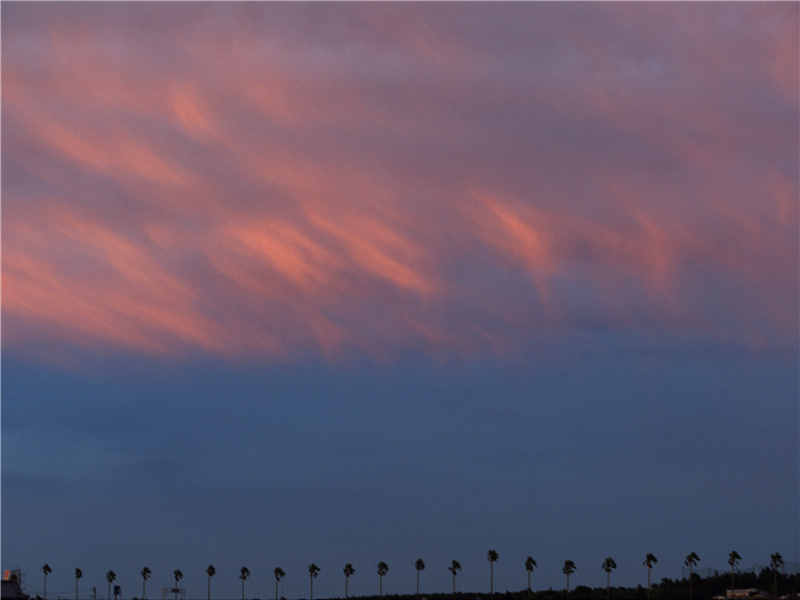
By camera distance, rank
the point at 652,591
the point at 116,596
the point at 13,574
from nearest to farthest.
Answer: the point at 13,574 → the point at 652,591 → the point at 116,596

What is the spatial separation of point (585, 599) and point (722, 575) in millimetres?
26335

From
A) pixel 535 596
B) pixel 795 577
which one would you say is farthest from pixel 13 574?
pixel 795 577

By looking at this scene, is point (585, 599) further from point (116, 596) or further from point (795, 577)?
point (116, 596)

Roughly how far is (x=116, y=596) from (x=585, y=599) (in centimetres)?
9011

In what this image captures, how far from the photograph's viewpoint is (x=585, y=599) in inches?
7362

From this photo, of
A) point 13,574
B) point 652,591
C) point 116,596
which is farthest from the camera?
point 116,596

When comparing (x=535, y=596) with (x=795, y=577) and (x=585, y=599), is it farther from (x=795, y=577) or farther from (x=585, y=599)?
(x=795, y=577)

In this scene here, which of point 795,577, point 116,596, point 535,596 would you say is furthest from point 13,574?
point 795,577

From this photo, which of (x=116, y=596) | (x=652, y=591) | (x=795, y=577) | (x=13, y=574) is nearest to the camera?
(x=13, y=574)

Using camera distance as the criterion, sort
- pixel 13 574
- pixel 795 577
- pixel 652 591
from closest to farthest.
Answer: pixel 13 574
pixel 795 577
pixel 652 591

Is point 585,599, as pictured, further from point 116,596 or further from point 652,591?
point 116,596

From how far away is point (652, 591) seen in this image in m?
178

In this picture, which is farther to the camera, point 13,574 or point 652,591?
point 652,591

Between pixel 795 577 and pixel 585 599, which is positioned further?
pixel 585 599
